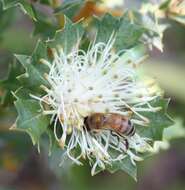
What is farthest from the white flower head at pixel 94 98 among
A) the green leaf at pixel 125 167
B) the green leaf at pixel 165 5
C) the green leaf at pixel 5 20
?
the green leaf at pixel 5 20

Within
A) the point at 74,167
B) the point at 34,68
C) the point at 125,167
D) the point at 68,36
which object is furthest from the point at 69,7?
the point at 74,167

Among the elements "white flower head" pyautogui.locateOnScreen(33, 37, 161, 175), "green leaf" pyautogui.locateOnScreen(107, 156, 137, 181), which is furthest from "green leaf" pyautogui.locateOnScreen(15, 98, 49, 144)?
"green leaf" pyautogui.locateOnScreen(107, 156, 137, 181)

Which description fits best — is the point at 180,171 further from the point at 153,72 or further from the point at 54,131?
the point at 54,131

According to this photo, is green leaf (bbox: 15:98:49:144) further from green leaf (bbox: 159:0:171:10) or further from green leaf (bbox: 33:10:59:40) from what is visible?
green leaf (bbox: 159:0:171:10)

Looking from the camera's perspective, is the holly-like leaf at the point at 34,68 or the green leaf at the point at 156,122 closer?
the holly-like leaf at the point at 34,68

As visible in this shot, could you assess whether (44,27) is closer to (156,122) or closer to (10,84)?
(10,84)

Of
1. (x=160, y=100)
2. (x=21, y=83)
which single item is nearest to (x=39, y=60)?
(x=21, y=83)

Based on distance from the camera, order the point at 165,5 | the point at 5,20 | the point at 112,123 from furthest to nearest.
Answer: the point at 5,20, the point at 165,5, the point at 112,123

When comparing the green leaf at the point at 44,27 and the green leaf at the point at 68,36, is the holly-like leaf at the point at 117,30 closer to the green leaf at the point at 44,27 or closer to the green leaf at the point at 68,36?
the green leaf at the point at 68,36
